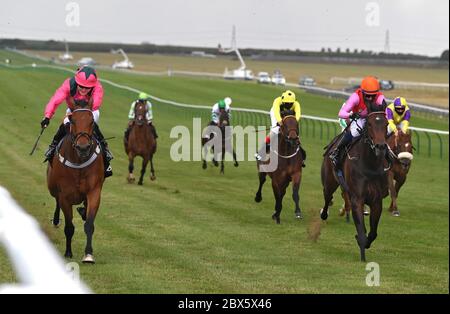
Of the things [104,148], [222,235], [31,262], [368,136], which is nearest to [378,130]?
[368,136]

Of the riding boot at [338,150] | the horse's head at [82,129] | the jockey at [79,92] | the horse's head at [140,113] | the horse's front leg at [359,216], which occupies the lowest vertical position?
the horse's front leg at [359,216]

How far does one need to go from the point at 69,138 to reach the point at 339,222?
21.0 feet

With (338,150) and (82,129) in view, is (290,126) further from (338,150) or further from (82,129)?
(82,129)

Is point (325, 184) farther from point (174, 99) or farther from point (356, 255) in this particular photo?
point (174, 99)

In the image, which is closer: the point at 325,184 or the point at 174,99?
the point at 325,184

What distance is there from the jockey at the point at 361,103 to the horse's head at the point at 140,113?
30.3ft

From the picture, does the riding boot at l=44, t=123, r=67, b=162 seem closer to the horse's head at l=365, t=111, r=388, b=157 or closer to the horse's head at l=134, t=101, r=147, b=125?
the horse's head at l=365, t=111, r=388, b=157

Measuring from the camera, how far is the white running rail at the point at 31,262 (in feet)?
24.4

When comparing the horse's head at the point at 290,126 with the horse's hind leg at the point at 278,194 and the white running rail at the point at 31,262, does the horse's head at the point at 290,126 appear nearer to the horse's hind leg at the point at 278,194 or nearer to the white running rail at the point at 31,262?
the white running rail at the point at 31,262

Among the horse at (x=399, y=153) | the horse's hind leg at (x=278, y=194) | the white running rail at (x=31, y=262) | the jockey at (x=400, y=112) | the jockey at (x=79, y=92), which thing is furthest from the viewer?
the horse's hind leg at (x=278, y=194)

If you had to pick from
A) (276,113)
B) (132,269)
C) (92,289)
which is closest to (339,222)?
(276,113)

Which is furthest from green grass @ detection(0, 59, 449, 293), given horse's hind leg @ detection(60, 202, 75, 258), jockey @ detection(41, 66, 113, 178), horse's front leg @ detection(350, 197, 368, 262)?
jockey @ detection(41, 66, 113, 178)

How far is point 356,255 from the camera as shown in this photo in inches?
472

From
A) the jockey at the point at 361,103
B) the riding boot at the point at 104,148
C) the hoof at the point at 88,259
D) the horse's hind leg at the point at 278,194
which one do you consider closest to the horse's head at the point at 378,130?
the jockey at the point at 361,103
